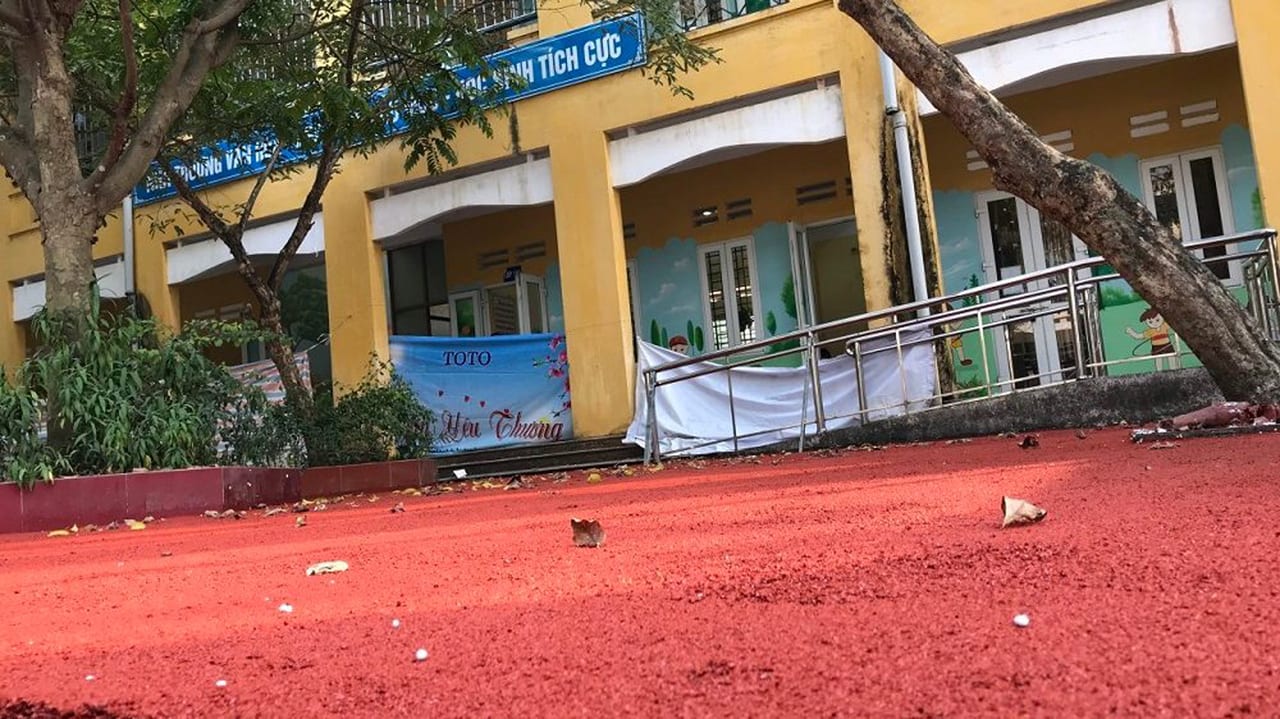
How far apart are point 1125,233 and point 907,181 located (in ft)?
15.8

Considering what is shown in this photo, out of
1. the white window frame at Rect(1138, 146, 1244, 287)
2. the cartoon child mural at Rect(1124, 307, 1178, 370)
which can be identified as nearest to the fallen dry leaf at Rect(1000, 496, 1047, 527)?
the cartoon child mural at Rect(1124, 307, 1178, 370)

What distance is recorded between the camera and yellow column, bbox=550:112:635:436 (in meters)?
11.9

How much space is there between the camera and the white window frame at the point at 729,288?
43.2ft

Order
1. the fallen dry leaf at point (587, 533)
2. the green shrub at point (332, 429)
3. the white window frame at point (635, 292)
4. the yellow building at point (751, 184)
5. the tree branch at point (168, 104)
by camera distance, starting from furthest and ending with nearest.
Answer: the white window frame at point (635, 292) < the yellow building at point (751, 184) < the green shrub at point (332, 429) < the tree branch at point (168, 104) < the fallen dry leaf at point (587, 533)

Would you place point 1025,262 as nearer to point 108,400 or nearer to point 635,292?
point 635,292

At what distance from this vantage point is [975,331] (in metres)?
9.17

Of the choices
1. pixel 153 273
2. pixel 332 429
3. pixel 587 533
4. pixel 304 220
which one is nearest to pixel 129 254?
pixel 153 273

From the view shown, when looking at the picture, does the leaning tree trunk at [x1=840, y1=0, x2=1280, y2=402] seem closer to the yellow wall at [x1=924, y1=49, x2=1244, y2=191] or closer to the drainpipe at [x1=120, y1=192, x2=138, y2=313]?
the yellow wall at [x1=924, y1=49, x2=1244, y2=191]

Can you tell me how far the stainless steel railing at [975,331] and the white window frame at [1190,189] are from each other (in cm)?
37

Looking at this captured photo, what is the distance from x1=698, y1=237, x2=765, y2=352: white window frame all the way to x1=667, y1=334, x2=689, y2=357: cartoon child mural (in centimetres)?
30

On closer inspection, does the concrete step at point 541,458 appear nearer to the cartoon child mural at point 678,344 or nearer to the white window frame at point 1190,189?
the cartoon child mural at point 678,344

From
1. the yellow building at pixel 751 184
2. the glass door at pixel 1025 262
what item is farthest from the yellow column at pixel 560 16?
the glass door at pixel 1025 262

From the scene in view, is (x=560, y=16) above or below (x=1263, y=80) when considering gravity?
above

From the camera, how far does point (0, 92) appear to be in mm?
10648
